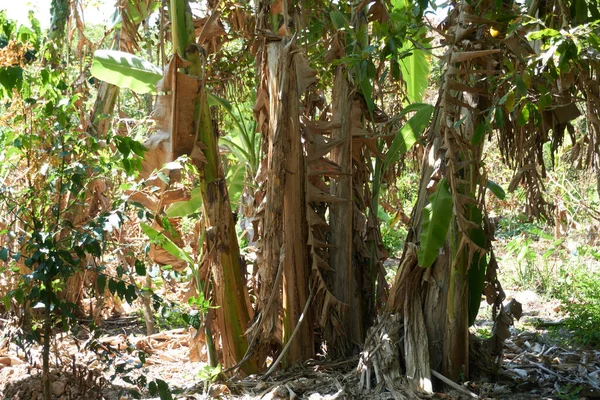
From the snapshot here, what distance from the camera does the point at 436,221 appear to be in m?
2.60

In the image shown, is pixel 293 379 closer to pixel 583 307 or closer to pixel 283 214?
pixel 283 214

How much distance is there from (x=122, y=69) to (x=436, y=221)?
189 cm

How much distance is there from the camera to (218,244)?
3.18 meters

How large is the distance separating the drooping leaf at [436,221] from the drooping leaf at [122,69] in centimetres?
170

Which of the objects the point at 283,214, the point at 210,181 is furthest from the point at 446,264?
the point at 210,181

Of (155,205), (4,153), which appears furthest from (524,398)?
(4,153)

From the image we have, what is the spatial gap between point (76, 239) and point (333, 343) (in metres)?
1.51

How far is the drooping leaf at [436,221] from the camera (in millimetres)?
2605

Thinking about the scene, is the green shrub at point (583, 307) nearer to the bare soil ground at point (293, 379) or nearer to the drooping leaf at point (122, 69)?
the bare soil ground at point (293, 379)

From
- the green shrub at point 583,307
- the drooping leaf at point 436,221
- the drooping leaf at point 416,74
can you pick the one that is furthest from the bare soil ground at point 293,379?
the drooping leaf at point 416,74

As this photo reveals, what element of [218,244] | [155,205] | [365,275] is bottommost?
[365,275]

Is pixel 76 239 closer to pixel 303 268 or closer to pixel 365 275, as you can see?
pixel 303 268

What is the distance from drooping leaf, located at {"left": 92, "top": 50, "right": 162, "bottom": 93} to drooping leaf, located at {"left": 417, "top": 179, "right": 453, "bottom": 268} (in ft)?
5.57

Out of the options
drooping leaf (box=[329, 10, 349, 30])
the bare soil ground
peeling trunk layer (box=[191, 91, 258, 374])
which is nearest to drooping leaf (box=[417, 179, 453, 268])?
the bare soil ground
